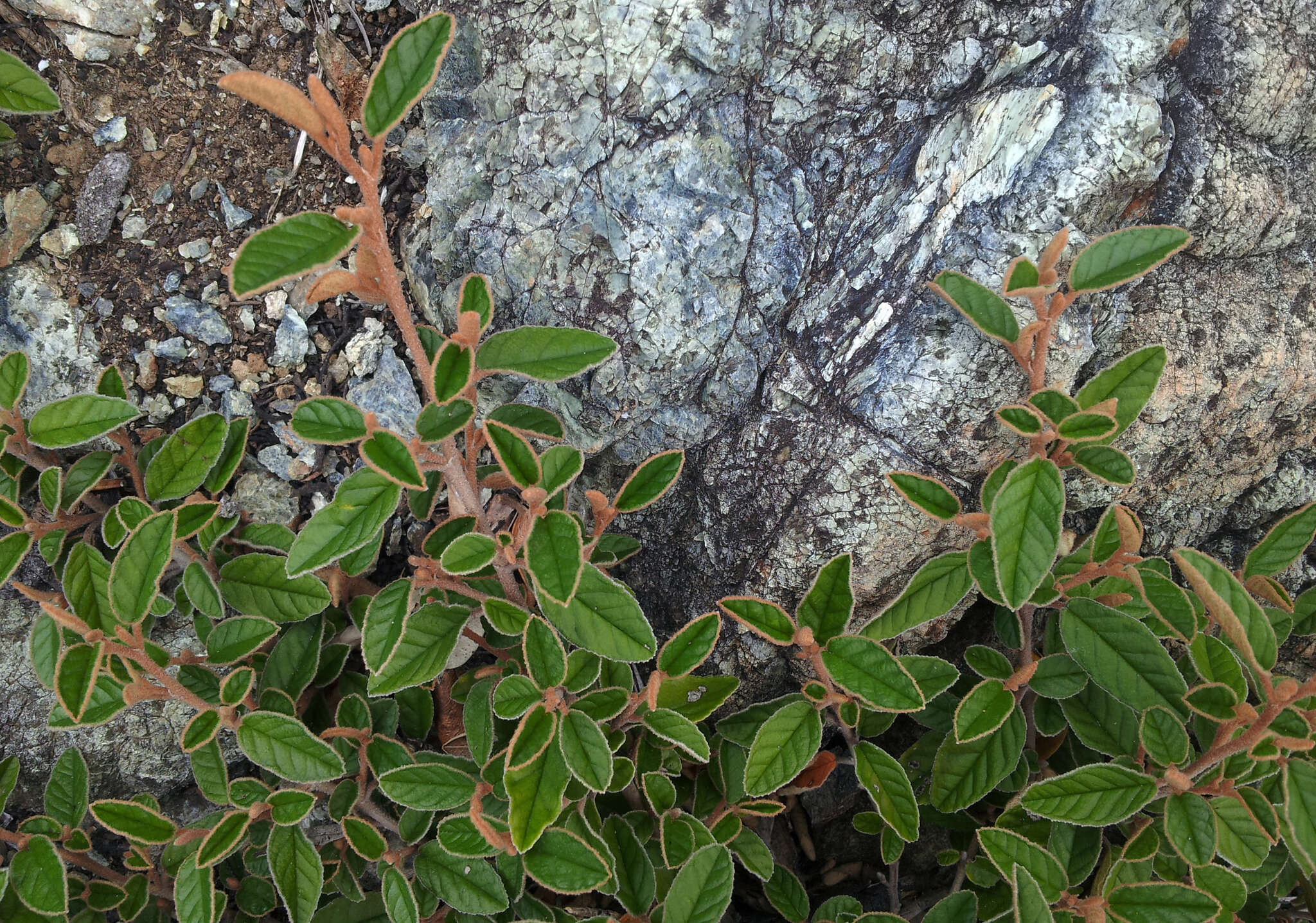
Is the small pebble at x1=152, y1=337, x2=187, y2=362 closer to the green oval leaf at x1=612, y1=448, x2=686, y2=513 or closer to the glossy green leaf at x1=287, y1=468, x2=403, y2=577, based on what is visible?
the glossy green leaf at x1=287, y1=468, x2=403, y2=577

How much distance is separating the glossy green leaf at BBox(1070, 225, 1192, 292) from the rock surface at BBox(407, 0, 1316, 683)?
0.21m

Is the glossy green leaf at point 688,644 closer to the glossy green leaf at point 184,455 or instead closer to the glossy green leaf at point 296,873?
the glossy green leaf at point 296,873

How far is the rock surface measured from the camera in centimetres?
186

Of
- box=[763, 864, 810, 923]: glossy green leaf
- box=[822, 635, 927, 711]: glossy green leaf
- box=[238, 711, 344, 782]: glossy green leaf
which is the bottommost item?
box=[238, 711, 344, 782]: glossy green leaf

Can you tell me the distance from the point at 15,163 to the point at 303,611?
1416 millimetres

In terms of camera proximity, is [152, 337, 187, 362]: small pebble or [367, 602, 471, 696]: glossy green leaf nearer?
[367, 602, 471, 696]: glossy green leaf

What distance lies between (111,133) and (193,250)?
14.6 inches

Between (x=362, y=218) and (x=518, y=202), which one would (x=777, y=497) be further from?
(x=362, y=218)

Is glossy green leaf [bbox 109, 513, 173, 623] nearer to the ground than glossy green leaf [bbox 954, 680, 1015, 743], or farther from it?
nearer to the ground

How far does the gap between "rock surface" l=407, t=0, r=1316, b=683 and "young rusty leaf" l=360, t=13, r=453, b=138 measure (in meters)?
0.67

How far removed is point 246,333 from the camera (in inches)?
89.2

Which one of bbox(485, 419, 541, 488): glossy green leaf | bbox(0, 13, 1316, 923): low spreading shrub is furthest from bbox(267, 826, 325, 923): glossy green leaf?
bbox(485, 419, 541, 488): glossy green leaf

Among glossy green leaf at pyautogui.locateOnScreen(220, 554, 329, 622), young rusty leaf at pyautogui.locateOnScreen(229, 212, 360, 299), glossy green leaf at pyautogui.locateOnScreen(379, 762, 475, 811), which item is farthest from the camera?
glossy green leaf at pyautogui.locateOnScreen(220, 554, 329, 622)

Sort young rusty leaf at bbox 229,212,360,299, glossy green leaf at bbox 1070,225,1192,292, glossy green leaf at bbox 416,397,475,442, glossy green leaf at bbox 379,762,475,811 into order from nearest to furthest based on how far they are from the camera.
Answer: young rusty leaf at bbox 229,212,360,299
glossy green leaf at bbox 416,397,475,442
glossy green leaf at bbox 1070,225,1192,292
glossy green leaf at bbox 379,762,475,811
